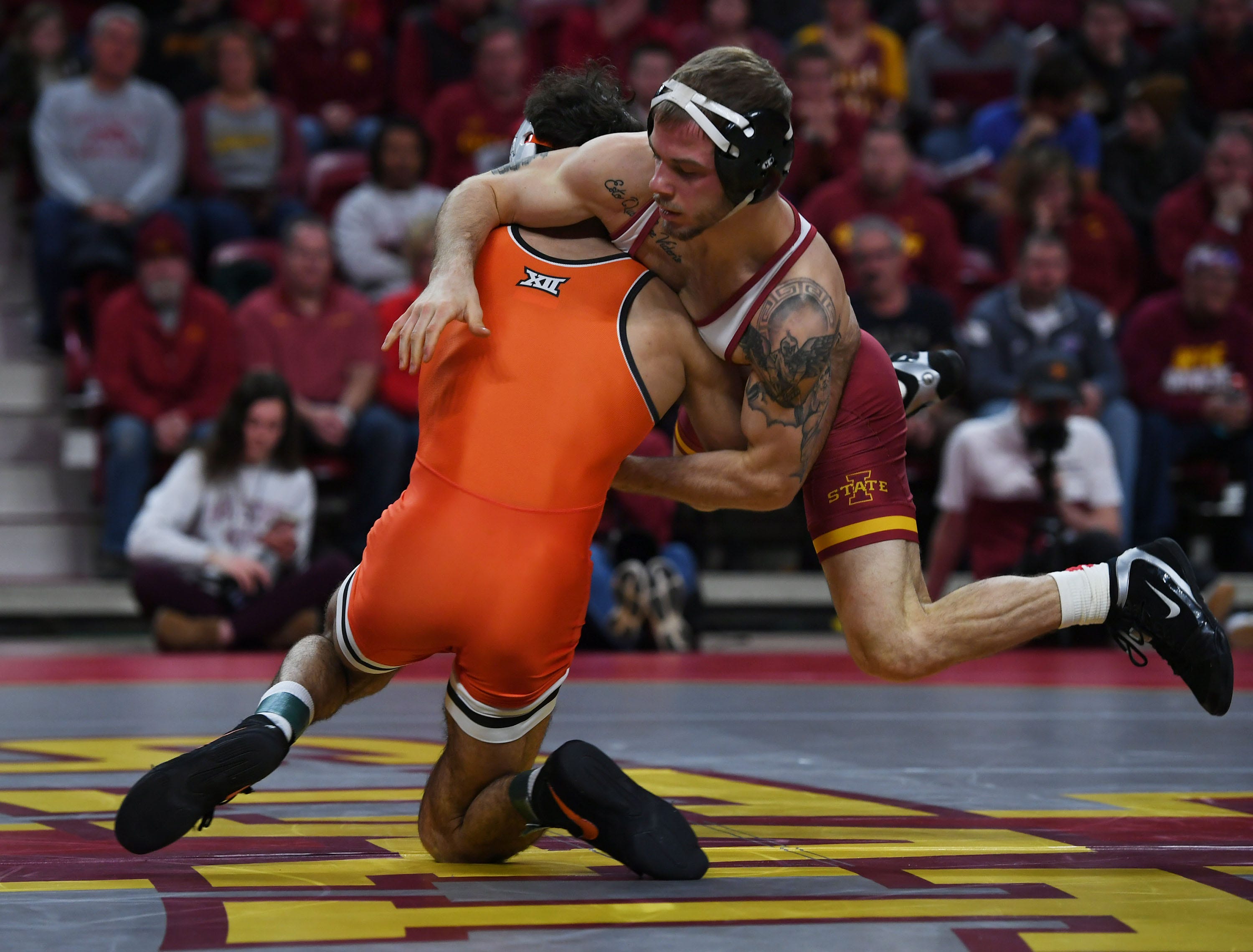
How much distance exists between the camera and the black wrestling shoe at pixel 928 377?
3.54m

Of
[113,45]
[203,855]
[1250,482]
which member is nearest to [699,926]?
[203,855]

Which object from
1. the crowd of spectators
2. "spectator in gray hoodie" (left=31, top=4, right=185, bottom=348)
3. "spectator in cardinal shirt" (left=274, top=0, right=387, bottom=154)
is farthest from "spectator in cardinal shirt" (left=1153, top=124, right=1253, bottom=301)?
"spectator in gray hoodie" (left=31, top=4, right=185, bottom=348)

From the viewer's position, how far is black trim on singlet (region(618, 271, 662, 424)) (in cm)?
278

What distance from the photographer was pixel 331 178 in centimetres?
846

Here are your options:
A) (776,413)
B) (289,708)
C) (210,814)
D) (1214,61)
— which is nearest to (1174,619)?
(776,413)

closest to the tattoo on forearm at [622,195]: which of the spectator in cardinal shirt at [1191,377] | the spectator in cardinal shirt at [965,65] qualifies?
the spectator in cardinal shirt at [1191,377]

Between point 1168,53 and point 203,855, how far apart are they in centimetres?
865

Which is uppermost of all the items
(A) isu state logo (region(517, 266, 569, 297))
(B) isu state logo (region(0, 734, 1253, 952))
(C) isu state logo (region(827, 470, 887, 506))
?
(A) isu state logo (region(517, 266, 569, 297))

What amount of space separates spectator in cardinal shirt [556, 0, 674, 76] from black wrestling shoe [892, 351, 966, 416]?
576cm

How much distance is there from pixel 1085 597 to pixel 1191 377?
4814 mm

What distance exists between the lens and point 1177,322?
774cm

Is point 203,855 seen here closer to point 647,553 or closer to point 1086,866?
point 1086,866

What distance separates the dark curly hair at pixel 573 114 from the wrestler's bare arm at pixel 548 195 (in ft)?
0.45

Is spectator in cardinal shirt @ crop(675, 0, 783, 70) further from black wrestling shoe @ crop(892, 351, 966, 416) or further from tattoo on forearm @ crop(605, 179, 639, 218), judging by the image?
tattoo on forearm @ crop(605, 179, 639, 218)
